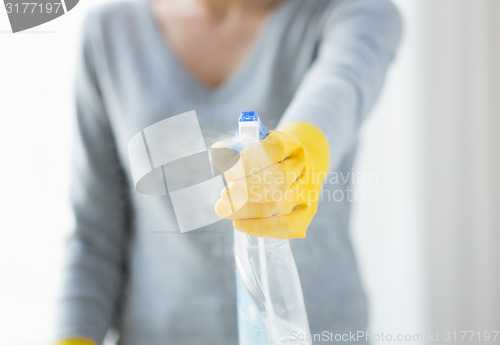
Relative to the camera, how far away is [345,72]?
373mm

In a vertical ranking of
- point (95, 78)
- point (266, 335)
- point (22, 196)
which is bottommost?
point (266, 335)

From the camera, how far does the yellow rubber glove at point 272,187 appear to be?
0.96 feet

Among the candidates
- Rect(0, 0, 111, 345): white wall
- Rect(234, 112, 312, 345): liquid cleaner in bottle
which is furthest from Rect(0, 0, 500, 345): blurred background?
Rect(234, 112, 312, 345): liquid cleaner in bottle

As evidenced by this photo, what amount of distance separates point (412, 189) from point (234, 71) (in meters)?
0.23

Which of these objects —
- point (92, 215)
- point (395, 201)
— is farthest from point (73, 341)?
point (395, 201)

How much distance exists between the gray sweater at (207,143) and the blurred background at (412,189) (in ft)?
0.08

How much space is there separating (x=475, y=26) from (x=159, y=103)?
1.11 feet

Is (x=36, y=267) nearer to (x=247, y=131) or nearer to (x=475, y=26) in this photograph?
(x=247, y=131)

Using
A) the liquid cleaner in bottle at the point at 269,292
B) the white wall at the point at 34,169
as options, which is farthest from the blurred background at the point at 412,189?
the liquid cleaner in bottle at the point at 269,292

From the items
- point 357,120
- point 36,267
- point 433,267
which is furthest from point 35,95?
point 433,267

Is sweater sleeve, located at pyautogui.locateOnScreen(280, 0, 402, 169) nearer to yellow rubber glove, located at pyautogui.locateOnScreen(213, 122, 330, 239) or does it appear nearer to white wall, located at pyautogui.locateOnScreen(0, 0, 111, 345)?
yellow rubber glove, located at pyautogui.locateOnScreen(213, 122, 330, 239)

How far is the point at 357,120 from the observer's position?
42cm

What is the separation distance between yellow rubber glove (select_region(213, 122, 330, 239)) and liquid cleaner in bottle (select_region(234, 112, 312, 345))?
0.06 feet

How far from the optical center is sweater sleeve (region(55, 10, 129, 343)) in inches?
17.6
